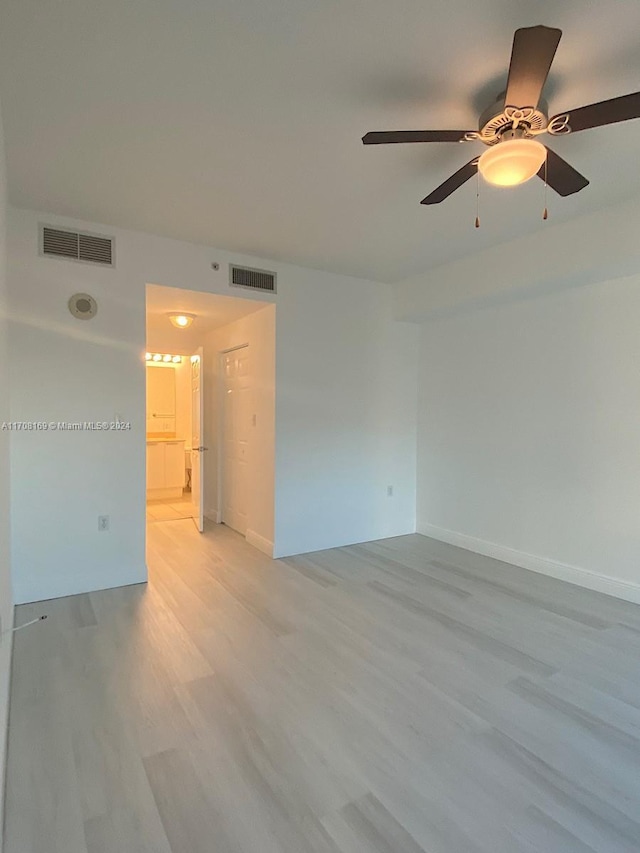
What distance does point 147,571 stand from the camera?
3883 millimetres

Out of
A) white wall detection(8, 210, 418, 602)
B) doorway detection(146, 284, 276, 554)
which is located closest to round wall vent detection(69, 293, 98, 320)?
white wall detection(8, 210, 418, 602)

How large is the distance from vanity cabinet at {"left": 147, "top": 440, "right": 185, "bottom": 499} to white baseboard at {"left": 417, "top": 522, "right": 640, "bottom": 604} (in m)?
4.23

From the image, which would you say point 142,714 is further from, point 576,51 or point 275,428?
point 576,51

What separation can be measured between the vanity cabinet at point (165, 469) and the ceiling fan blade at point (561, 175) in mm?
6446

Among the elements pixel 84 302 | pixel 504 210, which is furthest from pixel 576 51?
pixel 84 302

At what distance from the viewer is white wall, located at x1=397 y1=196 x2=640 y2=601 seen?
137 inches

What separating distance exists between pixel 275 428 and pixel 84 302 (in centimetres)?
189

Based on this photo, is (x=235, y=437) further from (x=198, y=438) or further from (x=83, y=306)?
(x=83, y=306)

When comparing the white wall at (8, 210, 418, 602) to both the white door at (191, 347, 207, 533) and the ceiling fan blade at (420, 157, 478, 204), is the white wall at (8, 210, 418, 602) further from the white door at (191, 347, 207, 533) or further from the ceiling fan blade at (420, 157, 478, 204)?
the ceiling fan blade at (420, 157, 478, 204)

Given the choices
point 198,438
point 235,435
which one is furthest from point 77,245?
point 235,435

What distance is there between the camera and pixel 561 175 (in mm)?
2188

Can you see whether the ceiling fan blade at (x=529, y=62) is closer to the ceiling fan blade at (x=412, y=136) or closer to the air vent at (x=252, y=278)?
the ceiling fan blade at (x=412, y=136)

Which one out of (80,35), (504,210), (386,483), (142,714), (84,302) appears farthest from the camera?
(386,483)

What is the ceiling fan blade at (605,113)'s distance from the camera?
1631 millimetres
